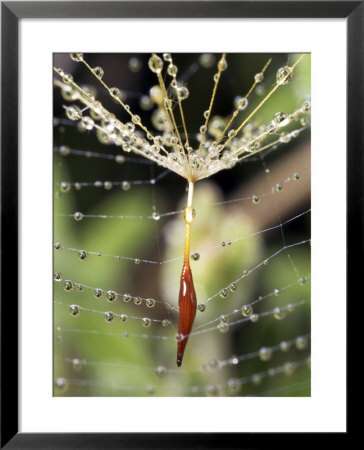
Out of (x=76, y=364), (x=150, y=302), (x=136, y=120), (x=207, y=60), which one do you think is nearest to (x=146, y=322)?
(x=150, y=302)

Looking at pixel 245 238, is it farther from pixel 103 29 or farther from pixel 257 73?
pixel 103 29

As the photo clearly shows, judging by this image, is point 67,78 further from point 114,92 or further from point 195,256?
point 195,256

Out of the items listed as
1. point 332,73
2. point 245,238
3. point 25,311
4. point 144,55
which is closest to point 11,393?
point 25,311

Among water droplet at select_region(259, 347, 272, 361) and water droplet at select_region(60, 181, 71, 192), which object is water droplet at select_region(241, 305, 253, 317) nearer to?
water droplet at select_region(259, 347, 272, 361)

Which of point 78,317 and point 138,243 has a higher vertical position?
point 138,243

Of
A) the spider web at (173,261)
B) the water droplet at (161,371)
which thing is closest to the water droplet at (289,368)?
the spider web at (173,261)

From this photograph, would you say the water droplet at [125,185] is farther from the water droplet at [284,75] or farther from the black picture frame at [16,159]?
the water droplet at [284,75]

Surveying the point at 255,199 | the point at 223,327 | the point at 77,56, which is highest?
the point at 77,56
